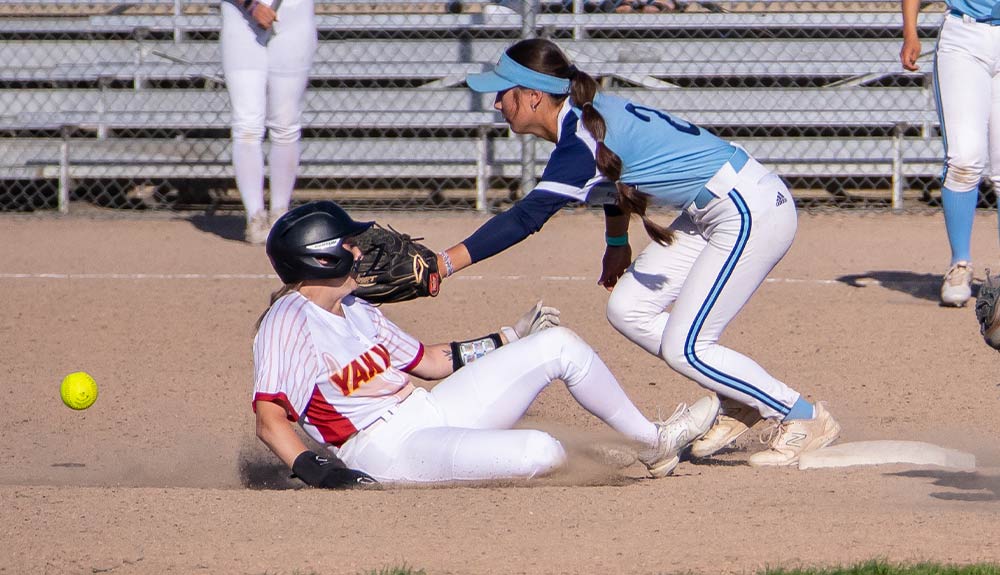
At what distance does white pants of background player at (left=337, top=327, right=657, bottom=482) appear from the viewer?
13.6ft

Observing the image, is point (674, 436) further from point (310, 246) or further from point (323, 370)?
point (310, 246)

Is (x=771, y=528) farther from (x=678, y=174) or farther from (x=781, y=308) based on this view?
(x=781, y=308)

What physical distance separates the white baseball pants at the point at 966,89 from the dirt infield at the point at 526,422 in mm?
881

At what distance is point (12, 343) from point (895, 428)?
14.6 feet

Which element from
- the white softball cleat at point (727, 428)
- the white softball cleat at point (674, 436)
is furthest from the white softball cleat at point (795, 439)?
the white softball cleat at point (674, 436)

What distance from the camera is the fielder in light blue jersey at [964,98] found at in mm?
6719

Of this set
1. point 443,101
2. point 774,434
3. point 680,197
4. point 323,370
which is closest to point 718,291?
point 680,197

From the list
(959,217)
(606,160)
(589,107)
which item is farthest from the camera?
(959,217)

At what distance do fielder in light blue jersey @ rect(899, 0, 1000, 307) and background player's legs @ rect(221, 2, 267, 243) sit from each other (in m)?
3.90

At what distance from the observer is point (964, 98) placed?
6719 mm

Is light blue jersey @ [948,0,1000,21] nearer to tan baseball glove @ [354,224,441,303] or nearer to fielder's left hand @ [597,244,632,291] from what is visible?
fielder's left hand @ [597,244,632,291]

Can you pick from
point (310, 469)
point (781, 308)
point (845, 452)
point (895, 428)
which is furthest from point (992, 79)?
point (310, 469)

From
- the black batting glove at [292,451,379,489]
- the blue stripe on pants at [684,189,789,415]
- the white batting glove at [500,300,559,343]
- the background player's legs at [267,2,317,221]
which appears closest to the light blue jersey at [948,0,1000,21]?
the blue stripe on pants at [684,189,789,415]

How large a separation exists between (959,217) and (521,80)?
11.6 ft
